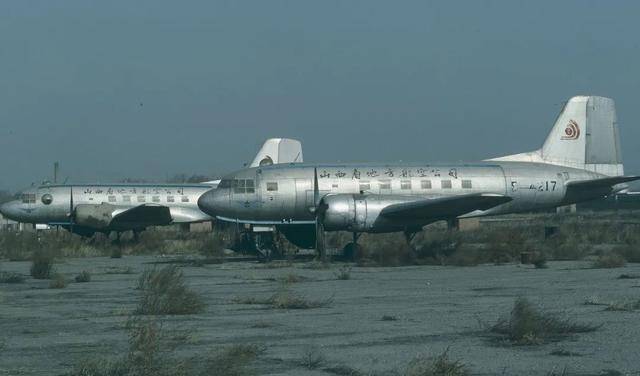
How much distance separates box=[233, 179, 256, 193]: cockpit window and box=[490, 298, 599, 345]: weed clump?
71.7ft

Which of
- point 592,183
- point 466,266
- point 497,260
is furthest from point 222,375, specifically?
point 592,183

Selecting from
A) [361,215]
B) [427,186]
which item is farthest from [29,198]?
[361,215]

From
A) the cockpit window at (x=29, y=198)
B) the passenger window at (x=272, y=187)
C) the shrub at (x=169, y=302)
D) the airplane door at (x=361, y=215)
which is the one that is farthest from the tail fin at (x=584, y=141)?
the cockpit window at (x=29, y=198)

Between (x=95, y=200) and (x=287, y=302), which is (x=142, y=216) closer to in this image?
(x=95, y=200)

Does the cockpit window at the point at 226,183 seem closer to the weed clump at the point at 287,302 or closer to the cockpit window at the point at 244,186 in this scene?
the cockpit window at the point at 244,186

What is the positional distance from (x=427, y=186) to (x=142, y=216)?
2088 centimetres

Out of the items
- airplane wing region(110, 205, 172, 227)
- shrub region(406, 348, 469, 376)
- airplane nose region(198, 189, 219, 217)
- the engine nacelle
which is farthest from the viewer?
airplane wing region(110, 205, 172, 227)

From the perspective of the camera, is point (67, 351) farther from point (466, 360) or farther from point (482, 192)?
point (482, 192)

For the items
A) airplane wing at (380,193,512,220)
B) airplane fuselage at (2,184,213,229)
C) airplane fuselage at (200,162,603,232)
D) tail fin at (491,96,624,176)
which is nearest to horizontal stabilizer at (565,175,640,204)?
airplane fuselage at (200,162,603,232)

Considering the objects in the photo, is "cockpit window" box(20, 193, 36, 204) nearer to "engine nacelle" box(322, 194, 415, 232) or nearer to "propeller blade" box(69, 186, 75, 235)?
"propeller blade" box(69, 186, 75, 235)

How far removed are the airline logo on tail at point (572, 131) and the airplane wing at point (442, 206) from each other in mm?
6110

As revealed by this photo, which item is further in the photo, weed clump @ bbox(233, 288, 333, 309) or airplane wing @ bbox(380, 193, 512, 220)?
airplane wing @ bbox(380, 193, 512, 220)

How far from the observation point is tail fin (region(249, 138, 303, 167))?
188 feet

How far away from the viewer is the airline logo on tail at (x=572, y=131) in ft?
129
